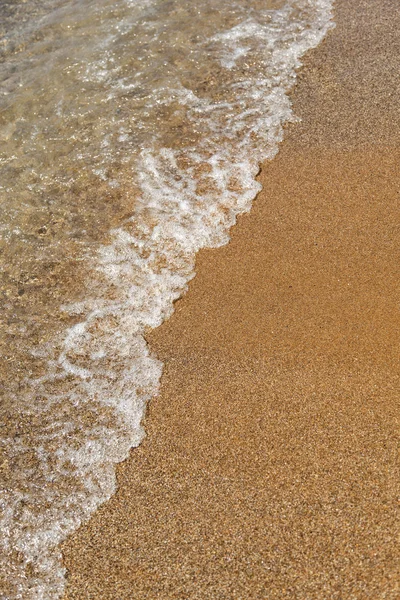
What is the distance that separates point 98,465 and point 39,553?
441 mm

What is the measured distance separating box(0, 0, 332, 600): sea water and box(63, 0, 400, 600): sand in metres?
0.18

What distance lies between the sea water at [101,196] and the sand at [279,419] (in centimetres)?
18

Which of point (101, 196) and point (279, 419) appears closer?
point (279, 419)

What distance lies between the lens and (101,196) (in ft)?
14.3

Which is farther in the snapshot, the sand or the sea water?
the sea water

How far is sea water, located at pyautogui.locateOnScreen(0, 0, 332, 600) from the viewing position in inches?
115

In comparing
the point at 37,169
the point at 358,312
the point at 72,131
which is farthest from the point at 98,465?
the point at 72,131

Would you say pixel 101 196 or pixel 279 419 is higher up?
pixel 101 196

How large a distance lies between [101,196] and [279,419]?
2196 mm

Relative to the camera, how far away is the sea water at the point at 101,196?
2922mm

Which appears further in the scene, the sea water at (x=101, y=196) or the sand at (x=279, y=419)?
the sea water at (x=101, y=196)

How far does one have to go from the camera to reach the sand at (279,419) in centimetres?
241

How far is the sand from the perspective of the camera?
2410 millimetres

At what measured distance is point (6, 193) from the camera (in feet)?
14.7
